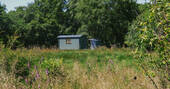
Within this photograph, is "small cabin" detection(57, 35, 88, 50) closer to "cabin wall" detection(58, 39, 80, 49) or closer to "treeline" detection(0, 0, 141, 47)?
"cabin wall" detection(58, 39, 80, 49)

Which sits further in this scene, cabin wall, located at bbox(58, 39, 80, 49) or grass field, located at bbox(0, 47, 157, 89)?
cabin wall, located at bbox(58, 39, 80, 49)

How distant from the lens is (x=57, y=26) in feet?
102

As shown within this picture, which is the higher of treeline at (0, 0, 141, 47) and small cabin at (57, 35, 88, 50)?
treeline at (0, 0, 141, 47)

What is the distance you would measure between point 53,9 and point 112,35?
41.7 feet

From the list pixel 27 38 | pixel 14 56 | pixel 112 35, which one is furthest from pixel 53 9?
pixel 14 56

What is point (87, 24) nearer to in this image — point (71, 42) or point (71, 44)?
point (71, 42)

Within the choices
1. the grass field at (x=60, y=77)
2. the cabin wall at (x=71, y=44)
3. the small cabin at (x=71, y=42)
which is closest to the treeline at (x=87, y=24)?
the small cabin at (x=71, y=42)

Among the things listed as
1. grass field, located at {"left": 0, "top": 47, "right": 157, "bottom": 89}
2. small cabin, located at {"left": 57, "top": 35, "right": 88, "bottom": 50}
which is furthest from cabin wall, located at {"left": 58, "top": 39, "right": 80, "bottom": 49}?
grass field, located at {"left": 0, "top": 47, "right": 157, "bottom": 89}

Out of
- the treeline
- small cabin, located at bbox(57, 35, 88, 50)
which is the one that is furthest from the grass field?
the treeline

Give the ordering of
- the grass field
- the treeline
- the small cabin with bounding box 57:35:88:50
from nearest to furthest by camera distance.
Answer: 1. the grass field
2. the small cabin with bounding box 57:35:88:50
3. the treeline

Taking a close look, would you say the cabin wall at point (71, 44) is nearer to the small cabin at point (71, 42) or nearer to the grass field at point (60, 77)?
the small cabin at point (71, 42)

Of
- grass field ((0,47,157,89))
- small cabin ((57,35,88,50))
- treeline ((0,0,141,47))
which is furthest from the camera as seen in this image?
treeline ((0,0,141,47))

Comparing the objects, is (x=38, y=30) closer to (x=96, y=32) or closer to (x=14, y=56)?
(x=96, y=32)

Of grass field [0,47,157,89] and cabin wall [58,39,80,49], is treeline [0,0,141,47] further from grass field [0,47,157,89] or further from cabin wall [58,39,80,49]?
grass field [0,47,157,89]
